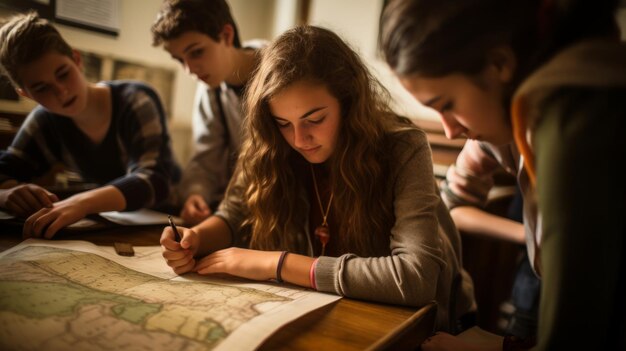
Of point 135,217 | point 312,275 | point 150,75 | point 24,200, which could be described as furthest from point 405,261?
point 150,75

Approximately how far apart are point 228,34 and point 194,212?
0.60 meters

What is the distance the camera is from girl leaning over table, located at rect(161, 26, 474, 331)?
0.76 metres

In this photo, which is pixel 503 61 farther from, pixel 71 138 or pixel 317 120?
pixel 71 138

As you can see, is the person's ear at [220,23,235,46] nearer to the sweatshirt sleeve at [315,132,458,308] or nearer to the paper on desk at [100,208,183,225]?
the paper on desk at [100,208,183,225]

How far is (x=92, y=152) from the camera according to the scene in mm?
1339

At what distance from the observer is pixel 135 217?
1.14m

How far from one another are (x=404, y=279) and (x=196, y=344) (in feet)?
1.15

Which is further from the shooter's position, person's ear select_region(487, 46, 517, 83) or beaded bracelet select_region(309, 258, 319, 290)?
beaded bracelet select_region(309, 258, 319, 290)

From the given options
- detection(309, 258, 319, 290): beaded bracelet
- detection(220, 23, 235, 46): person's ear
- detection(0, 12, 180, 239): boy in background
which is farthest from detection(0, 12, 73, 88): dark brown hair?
detection(309, 258, 319, 290): beaded bracelet

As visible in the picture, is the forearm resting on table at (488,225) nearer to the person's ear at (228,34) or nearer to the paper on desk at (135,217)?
the paper on desk at (135,217)

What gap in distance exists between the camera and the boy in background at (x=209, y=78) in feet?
4.37

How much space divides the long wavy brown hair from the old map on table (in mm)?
222

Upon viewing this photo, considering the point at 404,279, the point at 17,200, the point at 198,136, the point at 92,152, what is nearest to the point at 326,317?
the point at 404,279

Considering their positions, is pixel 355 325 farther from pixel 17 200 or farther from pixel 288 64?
pixel 17 200
